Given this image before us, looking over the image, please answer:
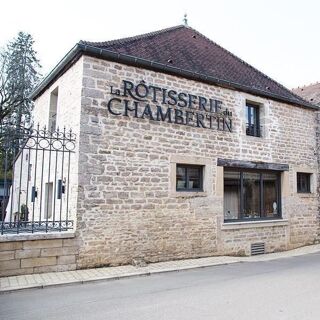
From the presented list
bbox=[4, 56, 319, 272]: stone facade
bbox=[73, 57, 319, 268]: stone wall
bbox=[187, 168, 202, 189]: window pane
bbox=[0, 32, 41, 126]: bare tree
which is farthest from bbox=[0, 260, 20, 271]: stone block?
Answer: bbox=[0, 32, 41, 126]: bare tree

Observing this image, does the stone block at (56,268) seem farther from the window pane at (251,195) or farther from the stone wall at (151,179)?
the window pane at (251,195)

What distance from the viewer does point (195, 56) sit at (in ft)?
34.1

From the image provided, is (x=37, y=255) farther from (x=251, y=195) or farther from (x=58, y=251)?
(x=251, y=195)

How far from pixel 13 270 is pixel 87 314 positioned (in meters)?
2.59

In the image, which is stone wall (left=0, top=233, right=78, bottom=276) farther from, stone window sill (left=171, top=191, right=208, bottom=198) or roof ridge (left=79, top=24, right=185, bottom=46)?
roof ridge (left=79, top=24, right=185, bottom=46)

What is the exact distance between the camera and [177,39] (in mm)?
10867

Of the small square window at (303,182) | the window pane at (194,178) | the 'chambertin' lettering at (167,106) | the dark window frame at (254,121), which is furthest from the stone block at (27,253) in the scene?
the small square window at (303,182)

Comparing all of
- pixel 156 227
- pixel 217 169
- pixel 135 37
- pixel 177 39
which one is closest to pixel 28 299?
pixel 156 227

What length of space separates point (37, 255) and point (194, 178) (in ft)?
14.4

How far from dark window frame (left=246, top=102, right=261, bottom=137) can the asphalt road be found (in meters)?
4.79

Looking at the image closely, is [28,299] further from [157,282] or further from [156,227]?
[156,227]

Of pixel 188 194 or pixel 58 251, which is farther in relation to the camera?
pixel 188 194

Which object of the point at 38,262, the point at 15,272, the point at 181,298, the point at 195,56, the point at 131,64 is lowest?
the point at 181,298

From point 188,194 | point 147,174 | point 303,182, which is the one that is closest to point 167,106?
point 147,174
